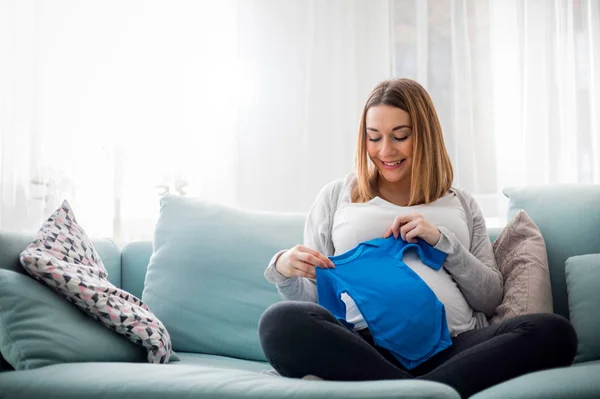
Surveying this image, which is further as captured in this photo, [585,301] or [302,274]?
[585,301]

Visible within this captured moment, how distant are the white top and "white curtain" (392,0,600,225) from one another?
1.27 metres

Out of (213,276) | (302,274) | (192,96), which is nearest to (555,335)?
(302,274)

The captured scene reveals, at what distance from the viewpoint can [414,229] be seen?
1736mm

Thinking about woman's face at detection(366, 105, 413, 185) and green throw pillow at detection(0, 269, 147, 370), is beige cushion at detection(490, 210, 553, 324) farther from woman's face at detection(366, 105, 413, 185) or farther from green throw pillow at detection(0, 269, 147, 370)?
green throw pillow at detection(0, 269, 147, 370)

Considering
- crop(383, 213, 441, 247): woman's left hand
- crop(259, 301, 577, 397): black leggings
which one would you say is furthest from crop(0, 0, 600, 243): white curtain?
crop(259, 301, 577, 397): black leggings

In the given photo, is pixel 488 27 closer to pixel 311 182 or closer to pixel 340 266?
pixel 311 182

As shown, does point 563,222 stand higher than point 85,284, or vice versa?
point 563,222

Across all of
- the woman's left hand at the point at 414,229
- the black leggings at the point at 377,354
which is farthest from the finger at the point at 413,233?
the black leggings at the point at 377,354

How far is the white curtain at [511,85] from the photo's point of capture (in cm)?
313

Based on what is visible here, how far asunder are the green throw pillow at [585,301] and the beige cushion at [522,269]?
65 mm

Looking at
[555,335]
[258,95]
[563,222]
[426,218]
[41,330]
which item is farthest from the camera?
[258,95]

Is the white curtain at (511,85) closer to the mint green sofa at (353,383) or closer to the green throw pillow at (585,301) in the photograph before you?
the mint green sofa at (353,383)

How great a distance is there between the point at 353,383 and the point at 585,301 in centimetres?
94

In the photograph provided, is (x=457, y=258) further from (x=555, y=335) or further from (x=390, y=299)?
(x=555, y=335)
